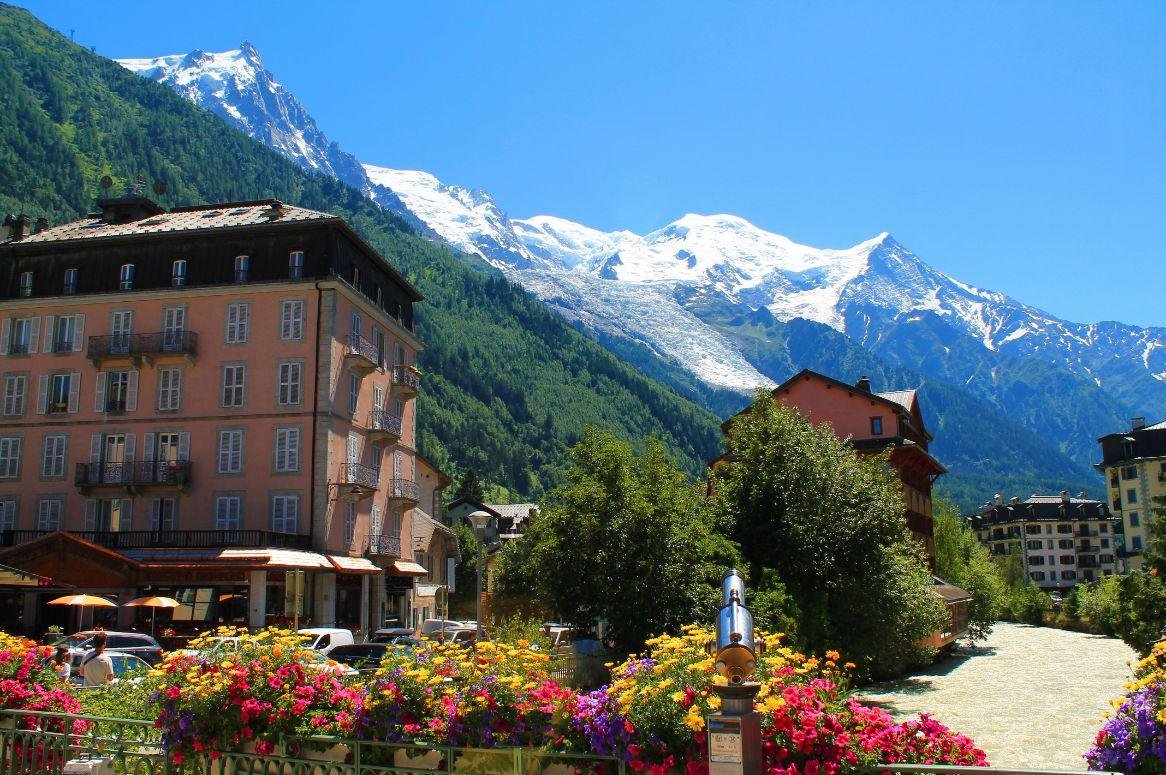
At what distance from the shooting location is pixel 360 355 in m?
51.5

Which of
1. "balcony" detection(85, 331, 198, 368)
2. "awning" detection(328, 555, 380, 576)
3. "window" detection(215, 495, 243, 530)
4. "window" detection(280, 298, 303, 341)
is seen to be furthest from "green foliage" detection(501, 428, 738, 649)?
"balcony" detection(85, 331, 198, 368)

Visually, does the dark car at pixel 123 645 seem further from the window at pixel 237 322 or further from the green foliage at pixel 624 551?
the window at pixel 237 322

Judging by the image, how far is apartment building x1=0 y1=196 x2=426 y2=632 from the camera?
160ft

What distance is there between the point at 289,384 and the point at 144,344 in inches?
330

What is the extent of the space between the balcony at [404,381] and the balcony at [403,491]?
5.15 m

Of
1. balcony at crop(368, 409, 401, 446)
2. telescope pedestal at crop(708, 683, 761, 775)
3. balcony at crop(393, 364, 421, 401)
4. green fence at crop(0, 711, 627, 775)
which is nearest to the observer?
telescope pedestal at crop(708, 683, 761, 775)

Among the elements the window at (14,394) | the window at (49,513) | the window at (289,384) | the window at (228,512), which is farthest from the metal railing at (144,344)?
the window at (228,512)

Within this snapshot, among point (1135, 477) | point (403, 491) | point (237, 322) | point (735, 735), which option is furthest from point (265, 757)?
point (1135, 477)

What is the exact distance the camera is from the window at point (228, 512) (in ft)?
161

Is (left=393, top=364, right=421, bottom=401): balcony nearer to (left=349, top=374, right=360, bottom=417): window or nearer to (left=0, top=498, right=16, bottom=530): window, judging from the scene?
(left=349, top=374, right=360, bottom=417): window

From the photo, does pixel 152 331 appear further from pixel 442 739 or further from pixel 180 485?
pixel 442 739

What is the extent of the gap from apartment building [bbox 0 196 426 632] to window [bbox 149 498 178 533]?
102 mm

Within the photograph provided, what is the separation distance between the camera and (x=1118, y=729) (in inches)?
329

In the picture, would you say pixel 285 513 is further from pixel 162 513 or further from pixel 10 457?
pixel 10 457
